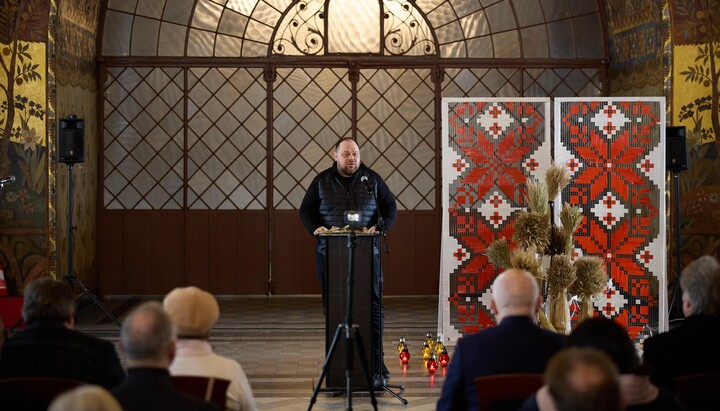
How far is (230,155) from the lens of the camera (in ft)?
32.1

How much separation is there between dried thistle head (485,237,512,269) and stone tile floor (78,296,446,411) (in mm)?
868

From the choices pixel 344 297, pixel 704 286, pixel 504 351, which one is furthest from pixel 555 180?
pixel 504 351

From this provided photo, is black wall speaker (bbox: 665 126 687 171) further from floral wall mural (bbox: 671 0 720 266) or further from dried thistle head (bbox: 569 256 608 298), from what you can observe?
dried thistle head (bbox: 569 256 608 298)

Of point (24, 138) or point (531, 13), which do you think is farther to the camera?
point (531, 13)

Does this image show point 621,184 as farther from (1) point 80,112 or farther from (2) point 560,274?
(1) point 80,112

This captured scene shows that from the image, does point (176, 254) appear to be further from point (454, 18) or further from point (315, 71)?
point (454, 18)

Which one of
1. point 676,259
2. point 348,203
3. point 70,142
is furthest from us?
point 676,259

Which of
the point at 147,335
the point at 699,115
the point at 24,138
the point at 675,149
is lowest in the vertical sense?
the point at 147,335

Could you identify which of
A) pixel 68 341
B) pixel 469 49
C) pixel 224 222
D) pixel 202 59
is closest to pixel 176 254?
pixel 224 222

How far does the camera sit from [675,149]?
760 cm

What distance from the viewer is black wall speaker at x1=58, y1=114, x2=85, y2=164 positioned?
742 centimetres

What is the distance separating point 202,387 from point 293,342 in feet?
14.9

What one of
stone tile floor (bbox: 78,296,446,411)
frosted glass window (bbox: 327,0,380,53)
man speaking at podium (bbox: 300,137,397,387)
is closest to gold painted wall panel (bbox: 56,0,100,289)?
stone tile floor (bbox: 78,296,446,411)

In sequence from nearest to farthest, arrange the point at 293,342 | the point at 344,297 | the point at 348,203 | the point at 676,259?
the point at 344,297, the point at 348,203, the point at 293,342, the point at 676,259
